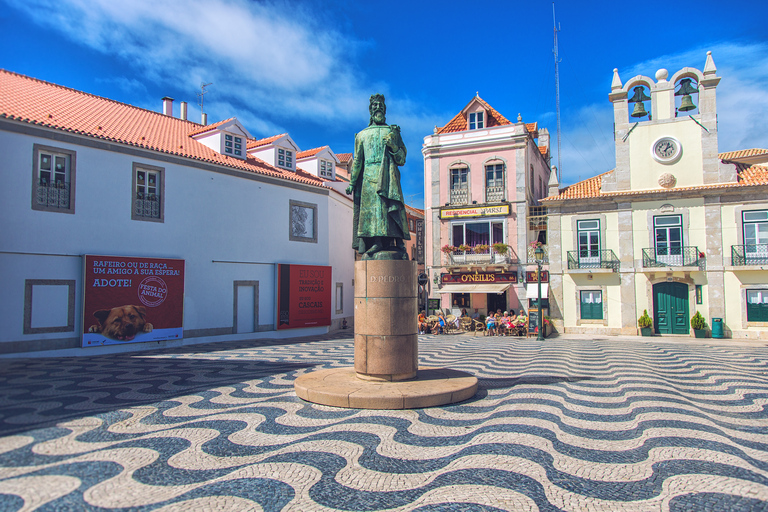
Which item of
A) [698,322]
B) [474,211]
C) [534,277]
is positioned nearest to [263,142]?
[474,211]

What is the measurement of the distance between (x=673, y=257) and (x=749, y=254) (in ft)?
9.50

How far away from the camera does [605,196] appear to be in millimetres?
23031

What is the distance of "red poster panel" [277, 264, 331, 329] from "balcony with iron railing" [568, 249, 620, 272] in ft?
39.3

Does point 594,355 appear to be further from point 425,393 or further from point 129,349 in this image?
point 129,349

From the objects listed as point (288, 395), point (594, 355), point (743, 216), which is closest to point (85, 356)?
point (288, 395)

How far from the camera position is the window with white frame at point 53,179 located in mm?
14328

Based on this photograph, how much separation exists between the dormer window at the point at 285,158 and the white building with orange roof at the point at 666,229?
13.1 m

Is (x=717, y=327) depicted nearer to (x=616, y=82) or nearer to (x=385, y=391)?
(x=616, y=82)

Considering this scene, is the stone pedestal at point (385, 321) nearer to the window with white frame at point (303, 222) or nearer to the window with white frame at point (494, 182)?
the window with white frame at point (303, 222)

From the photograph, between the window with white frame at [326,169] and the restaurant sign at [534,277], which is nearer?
the restaurant sign at [534,277]

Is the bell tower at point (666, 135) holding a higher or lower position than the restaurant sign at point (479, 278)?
higher

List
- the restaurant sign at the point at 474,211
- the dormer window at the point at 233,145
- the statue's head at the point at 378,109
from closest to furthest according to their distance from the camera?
the statue's head at the point at 378,109
the dormer window at the point at 233,145
the restaurant sign at the point at 474,211

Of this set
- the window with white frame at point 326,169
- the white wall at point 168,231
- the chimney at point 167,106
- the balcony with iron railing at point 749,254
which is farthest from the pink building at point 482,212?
the chimney at point 167,106

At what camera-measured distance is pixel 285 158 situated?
23.6 m
